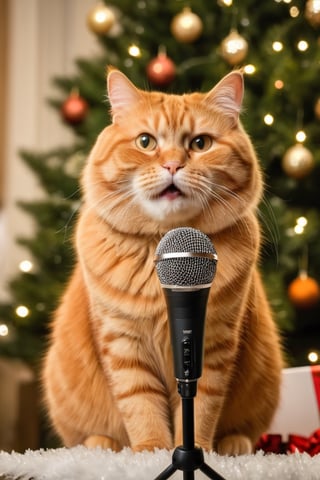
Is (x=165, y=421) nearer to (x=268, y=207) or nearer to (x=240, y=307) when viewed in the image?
(x=240, y=307)

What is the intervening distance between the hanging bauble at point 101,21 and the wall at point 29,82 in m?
0.41

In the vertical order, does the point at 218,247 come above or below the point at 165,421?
above

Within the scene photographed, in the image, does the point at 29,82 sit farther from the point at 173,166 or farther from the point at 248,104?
the point at 173,166

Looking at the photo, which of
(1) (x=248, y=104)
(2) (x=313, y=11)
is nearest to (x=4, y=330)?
(1) (x=248, y=104)

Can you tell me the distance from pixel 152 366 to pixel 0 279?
1168 mm

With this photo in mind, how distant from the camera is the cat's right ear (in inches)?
32.6

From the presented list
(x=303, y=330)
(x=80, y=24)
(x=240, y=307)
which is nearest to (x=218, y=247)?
(x=240, y=307)

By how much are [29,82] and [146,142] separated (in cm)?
128

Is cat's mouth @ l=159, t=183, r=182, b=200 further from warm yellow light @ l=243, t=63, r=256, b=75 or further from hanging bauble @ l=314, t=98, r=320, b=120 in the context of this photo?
hanging bauble @ l=314, t=98, r=320, b=120

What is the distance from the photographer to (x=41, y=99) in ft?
6.25

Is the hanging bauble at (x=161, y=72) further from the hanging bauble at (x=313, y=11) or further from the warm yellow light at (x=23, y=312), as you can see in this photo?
the warm yellow light at (x=23, y=312)

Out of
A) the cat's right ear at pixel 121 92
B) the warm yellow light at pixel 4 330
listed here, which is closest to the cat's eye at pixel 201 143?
the cat's right ear at pixel 121 92

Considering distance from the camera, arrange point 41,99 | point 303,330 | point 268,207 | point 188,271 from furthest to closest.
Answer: point 41,99 < point 303,330 < point 268,207 < point 188,271

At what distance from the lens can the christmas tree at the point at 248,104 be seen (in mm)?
1281
